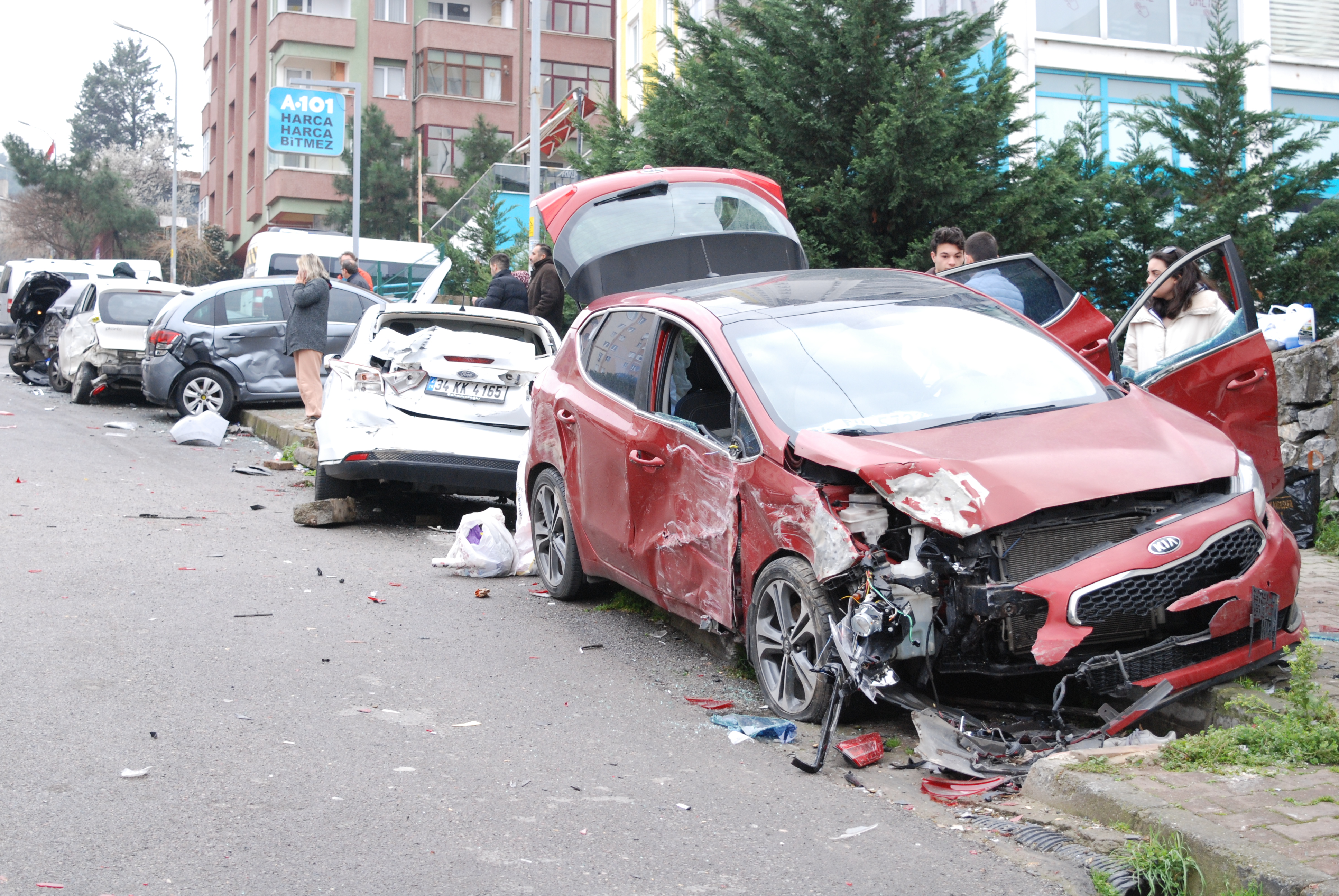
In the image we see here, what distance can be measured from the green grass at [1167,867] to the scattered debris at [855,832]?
2.59ft

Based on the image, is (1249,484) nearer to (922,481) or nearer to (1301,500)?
(922,481)

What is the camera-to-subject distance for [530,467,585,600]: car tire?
743 centimetres

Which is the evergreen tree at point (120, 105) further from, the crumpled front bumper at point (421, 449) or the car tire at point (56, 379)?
the crumpled front bumper at point (421, 449)

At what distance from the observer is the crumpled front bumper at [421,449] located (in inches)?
373

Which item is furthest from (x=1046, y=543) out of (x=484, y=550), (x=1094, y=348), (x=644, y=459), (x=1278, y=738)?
(x=484, y=550)

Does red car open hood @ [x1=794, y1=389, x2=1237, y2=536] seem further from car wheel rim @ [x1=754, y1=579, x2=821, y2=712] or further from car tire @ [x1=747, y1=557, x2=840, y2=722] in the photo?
car wheel rim @ [x1=754, y1=579, x2=821, y2=712]

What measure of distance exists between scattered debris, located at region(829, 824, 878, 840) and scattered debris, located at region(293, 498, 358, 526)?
6.54 m

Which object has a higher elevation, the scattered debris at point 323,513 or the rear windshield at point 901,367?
the rear windshield at point 901,367

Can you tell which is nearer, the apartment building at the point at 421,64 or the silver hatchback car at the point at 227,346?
the silver hatchback car at the point at 227,346

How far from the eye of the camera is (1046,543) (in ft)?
15.4

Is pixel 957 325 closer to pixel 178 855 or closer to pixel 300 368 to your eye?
pixel 178 855

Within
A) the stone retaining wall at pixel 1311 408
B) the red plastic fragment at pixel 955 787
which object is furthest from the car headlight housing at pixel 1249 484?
the stone retaining wall at pixel 1311 408

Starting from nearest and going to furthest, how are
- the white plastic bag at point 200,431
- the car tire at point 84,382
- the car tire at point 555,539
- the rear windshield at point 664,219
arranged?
the car tire at point 555,539
the rear windshield at point 664,219
the white plastic bag at point 200,431
the car tire at point 84,382

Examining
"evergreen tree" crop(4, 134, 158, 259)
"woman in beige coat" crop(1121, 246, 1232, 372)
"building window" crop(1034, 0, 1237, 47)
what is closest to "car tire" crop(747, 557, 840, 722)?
"woman in beige coat" crop(1121, 246, 1232, 372)
